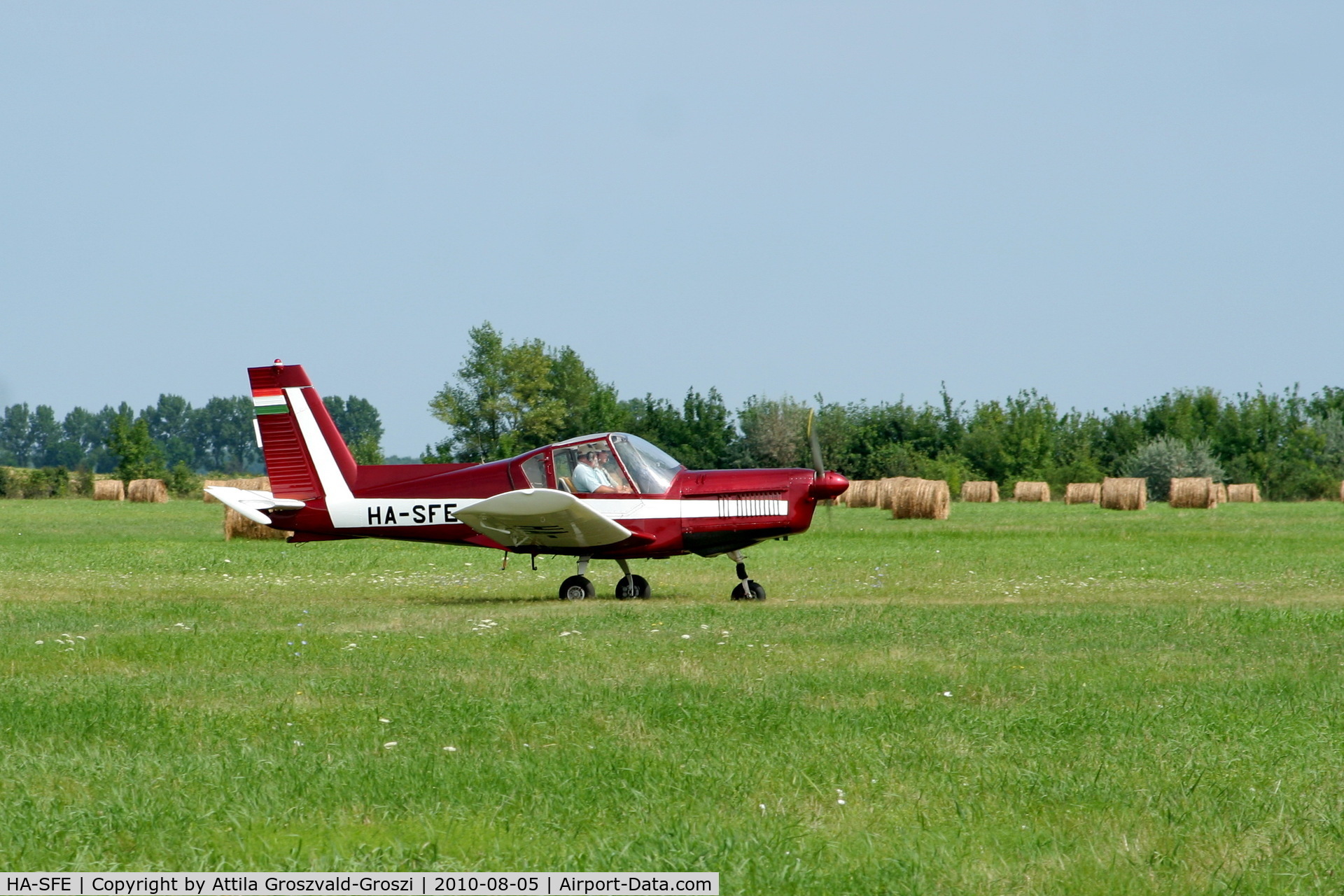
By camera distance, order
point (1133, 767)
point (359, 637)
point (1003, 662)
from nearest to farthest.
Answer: point (1133, 767)
point (1003, 662)
point (359, 637)

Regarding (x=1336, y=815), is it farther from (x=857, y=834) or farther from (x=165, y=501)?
(x=165, y=501)

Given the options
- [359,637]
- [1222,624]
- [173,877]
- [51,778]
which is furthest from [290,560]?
[173,877]

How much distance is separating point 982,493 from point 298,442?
39302 mm

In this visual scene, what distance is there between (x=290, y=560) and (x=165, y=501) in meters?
31.6

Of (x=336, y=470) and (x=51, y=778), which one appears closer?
(x=51, y=778)

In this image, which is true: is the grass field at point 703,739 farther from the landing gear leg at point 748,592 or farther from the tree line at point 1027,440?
the tree line at point 1027,440

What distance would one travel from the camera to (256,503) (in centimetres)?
1452

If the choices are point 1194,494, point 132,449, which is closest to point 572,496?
point 1194,494

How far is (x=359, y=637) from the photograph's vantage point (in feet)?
33.2

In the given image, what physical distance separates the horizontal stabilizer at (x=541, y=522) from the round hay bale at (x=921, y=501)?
2003 cm

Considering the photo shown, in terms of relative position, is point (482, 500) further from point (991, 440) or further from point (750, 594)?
point (991, 440)

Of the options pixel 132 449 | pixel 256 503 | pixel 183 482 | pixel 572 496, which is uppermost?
pixel 132 449

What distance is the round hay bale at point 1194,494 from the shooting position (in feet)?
136
